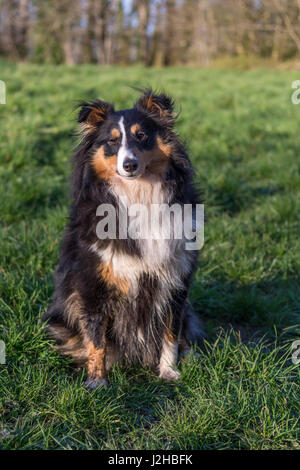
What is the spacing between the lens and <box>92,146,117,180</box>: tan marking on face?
2613 millimetres

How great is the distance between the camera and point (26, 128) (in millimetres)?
6457

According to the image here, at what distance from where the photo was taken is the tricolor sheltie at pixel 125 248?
2611 mm

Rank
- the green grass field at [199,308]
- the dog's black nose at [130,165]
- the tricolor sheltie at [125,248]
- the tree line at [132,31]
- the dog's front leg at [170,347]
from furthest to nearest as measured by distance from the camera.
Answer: the tree line at [132,31] → the dog's front leg at [170,347] → the tricolor sheltie at [125,248] → the dog's black nose at [130,165] → the green grass field at [199,308]

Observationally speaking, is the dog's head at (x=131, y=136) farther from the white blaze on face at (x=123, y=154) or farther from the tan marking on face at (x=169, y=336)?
the tan marking on face at (x=169, y=336)

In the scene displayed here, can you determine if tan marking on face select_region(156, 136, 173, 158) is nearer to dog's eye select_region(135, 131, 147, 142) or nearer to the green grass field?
dog's eye select_region(135, 131, 147, 142)

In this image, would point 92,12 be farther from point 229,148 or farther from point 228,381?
point 228,381

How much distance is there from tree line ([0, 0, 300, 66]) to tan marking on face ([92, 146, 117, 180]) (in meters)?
20.4

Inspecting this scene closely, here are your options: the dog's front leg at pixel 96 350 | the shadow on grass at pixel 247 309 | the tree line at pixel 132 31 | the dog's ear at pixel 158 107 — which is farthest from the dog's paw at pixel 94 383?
the tree line at pixel 132 31

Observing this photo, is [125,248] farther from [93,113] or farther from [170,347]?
[93,113]

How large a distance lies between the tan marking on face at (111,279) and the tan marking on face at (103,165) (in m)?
0.53

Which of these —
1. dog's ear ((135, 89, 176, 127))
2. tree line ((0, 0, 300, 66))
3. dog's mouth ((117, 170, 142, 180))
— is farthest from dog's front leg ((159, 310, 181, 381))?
tree line ((0, 0, 300, 66))
